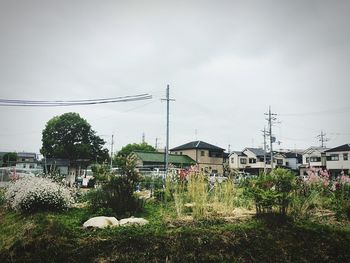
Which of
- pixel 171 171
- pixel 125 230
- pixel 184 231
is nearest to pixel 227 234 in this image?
pixel 184 231

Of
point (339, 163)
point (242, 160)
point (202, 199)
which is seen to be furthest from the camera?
point (242, 160)

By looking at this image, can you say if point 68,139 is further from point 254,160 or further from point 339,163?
point 339,163

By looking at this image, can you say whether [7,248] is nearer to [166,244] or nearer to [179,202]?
[166,244]

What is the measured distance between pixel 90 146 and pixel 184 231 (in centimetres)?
3347

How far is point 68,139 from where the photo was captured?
117ft

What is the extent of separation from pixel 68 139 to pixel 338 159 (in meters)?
38.3

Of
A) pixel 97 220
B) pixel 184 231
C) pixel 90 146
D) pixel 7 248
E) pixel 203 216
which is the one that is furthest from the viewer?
pixel 90 146

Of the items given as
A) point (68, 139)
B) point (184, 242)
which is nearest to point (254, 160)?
point (68, 139)

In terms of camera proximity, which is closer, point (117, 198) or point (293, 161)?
point (117, 198)

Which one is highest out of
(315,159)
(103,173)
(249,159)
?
(315,159)

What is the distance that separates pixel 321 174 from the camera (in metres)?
11.0

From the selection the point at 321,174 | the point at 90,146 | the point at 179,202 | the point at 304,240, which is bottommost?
the point at 304,240

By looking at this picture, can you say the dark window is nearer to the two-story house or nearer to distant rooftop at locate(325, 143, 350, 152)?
distant rooftop at locate(325, 143, 350, 152)

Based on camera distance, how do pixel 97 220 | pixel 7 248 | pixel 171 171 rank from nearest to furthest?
pixel 7 248
pixel 97 220
pixel 171 171
